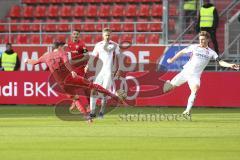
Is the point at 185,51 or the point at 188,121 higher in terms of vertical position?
the point at 185,51

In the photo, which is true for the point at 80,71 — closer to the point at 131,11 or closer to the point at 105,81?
the point at 105,81

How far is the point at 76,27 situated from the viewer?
116ft

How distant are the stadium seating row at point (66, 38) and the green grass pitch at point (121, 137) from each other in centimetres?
876

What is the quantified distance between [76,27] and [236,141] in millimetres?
19720

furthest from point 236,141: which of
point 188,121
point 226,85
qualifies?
point 226,85

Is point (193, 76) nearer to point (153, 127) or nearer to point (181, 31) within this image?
point (153, 127)

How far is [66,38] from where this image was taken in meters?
34.1

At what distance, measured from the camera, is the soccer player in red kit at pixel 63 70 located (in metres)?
21.2

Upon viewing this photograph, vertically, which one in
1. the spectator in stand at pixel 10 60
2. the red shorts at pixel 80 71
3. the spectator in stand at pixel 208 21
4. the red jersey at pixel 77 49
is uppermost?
the spectator in stand at pixel 208 21

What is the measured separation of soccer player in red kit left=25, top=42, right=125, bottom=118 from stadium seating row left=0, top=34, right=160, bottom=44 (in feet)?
33.3

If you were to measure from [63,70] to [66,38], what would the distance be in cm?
1205

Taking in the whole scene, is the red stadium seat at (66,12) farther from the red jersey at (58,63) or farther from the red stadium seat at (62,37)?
the red jersey at (58,63)

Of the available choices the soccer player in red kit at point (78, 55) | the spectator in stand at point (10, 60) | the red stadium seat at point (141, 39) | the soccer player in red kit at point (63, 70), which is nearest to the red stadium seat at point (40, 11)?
the red stadium seat at point (141, 39)

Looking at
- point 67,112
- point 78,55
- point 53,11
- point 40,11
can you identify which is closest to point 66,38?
point 53,11
